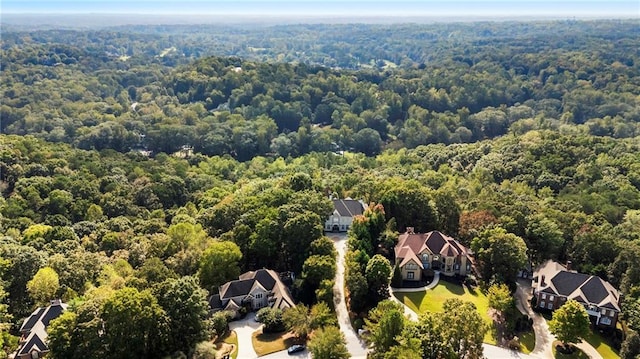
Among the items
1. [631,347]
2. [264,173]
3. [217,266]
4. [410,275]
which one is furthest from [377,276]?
[264,173]

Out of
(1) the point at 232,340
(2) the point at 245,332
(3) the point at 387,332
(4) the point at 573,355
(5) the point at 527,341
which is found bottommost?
(4) the point at 573,355

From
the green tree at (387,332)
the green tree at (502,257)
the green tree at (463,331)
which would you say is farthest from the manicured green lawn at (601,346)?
the green tree at (387,332)

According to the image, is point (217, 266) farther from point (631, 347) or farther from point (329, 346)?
point (631, 347)

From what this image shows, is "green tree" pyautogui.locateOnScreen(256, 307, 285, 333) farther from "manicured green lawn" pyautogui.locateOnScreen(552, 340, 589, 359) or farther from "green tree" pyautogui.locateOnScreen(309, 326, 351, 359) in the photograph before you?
"manicured green lawn" pyautogui.locateOnScreen(552, 340, 589, 359)

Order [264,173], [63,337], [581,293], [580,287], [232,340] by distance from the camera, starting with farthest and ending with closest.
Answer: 1. [264,173]
2. [580,287]
3. [581,293]
4. [232,340]
5. [63,337]

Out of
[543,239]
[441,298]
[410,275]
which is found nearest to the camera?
[441,298]

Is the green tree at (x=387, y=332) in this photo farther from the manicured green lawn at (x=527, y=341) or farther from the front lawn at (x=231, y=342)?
the manicured green lawn at (x=527, y=341)

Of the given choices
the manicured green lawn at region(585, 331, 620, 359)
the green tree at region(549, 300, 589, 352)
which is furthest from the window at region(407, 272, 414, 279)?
the manicured green lawn at region(585, 331, 620, 359)
